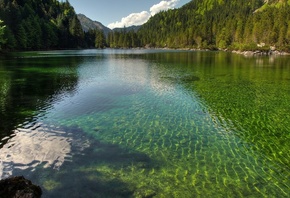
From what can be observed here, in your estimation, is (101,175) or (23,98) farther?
(23,98)

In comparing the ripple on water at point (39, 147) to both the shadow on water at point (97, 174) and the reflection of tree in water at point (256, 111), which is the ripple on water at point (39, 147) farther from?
the reflection of tree in water at point (256, 111)

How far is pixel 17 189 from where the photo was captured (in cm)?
955

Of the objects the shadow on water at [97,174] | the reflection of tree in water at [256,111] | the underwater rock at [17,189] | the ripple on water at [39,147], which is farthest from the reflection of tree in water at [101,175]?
the reflection of tree in water at [256,111]

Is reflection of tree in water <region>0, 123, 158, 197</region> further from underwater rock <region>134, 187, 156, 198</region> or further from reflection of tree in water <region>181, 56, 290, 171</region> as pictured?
reflection of tree in water <region>181, 56, 290, 171</region>

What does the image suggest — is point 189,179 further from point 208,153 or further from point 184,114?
point 184,114

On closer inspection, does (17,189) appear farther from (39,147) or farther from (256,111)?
(256,111)

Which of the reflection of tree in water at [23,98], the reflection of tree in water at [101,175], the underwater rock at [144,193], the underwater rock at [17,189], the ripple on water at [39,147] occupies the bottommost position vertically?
the underwater rock at [144,193]

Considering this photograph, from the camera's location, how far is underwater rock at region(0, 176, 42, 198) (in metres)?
9.29

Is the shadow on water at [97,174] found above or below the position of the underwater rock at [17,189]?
below

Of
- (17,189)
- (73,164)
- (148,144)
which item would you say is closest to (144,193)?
(73,164)

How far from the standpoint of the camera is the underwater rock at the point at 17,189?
30.5ft

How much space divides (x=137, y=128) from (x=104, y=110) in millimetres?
6543

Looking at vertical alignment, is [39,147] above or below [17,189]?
below

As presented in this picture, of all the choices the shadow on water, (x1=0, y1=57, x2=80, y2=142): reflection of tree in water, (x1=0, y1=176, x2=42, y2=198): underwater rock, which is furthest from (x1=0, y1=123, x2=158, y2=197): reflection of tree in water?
(x1=0, y1=57, x2=80, y2=142): reflection of tree in water
